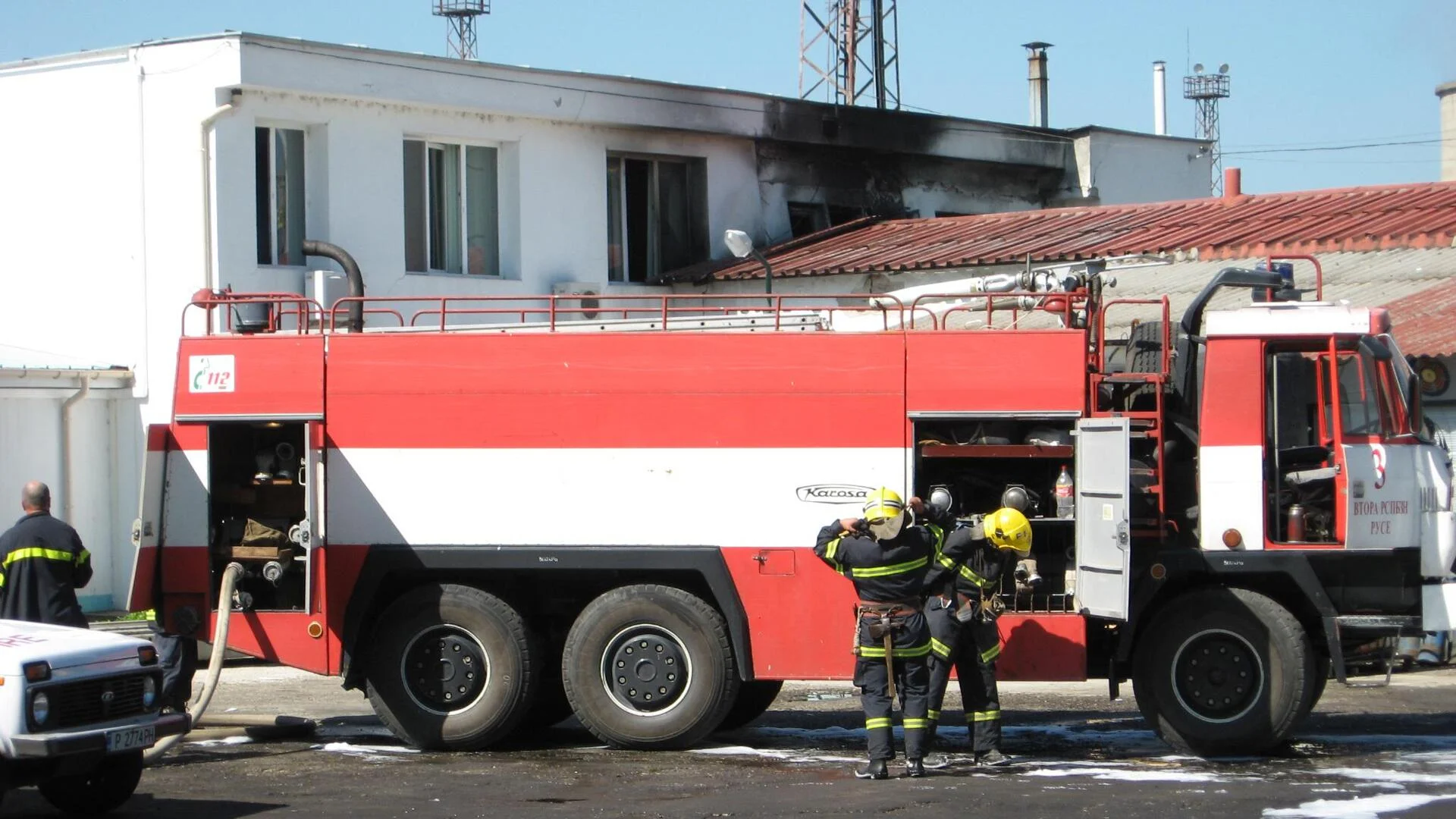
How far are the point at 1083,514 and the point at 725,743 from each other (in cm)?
303

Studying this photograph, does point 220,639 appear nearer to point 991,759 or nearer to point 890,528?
point 890,528

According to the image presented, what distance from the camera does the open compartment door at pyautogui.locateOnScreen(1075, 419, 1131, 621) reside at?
10.4m

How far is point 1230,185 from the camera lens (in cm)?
2211

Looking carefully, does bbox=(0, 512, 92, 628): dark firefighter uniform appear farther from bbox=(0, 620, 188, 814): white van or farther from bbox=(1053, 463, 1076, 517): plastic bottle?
bbox=(1053, 463, 1076, 517): plastic bottle

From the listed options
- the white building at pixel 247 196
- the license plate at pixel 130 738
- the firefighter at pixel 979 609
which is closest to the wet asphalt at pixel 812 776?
the firefighter at pixel 979 609

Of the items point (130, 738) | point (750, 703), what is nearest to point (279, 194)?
point (750, 703)

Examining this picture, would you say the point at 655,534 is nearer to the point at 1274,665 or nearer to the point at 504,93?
the point at 1274,665

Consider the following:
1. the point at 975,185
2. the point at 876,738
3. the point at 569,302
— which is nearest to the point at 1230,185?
the point at 975,185

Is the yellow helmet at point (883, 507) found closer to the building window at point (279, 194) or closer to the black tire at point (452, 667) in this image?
the black tire at point (452, 667)

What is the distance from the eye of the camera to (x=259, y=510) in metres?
12.2

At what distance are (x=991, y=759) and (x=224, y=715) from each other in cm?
578

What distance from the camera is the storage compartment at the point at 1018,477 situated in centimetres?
1098

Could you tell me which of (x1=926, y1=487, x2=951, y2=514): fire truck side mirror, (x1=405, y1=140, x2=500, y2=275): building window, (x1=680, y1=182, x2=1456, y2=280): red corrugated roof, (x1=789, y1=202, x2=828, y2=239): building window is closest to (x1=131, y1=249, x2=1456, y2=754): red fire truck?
(x1=926, y1=487, x2=951, y2=514): fire truck side mirror

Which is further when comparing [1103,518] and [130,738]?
[1103,518]
